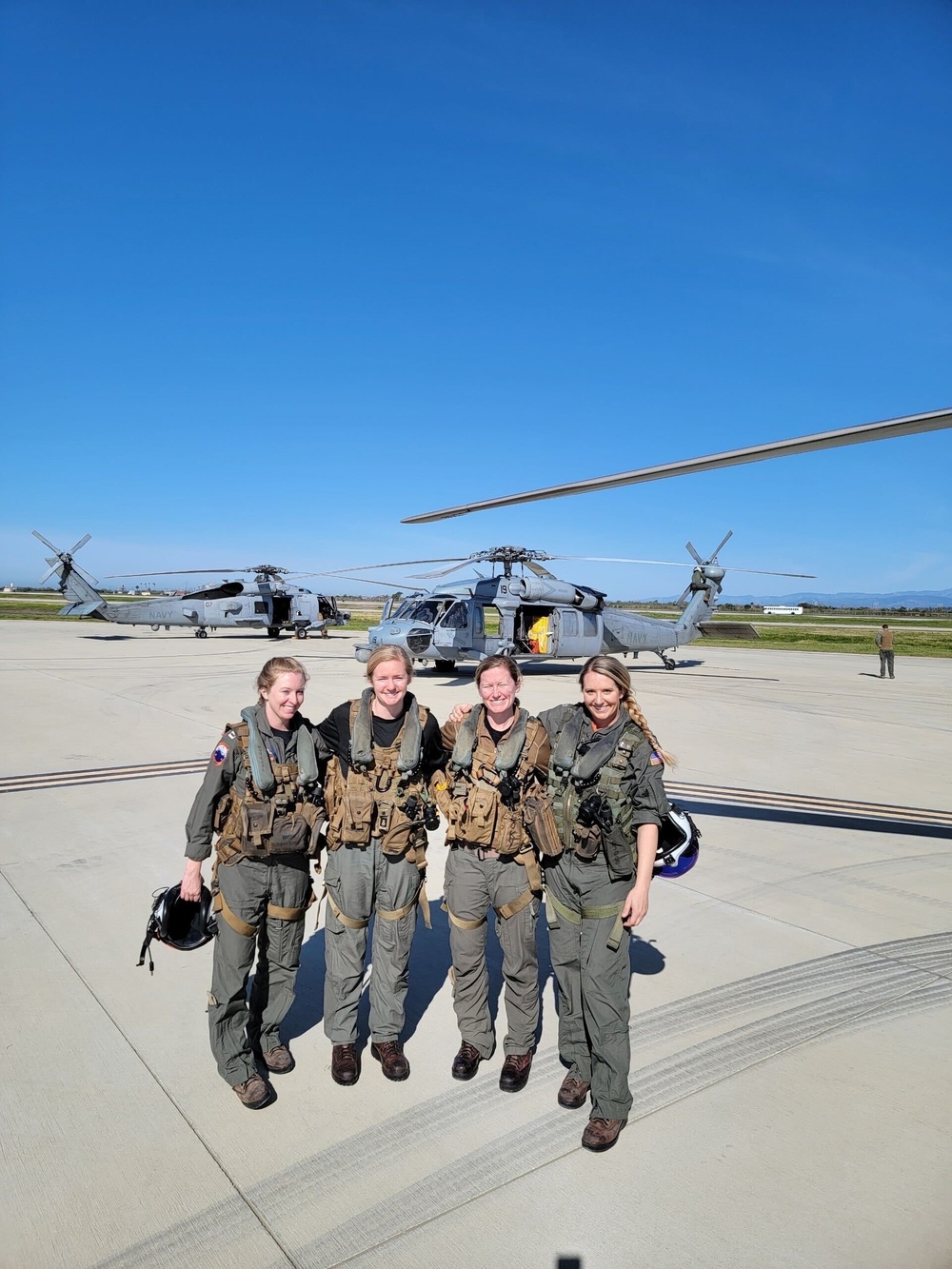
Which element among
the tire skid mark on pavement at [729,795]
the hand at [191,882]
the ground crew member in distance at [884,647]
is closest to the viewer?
the hand at [191,882]

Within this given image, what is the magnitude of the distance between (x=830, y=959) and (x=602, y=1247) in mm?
2388

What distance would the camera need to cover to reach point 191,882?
3.04m

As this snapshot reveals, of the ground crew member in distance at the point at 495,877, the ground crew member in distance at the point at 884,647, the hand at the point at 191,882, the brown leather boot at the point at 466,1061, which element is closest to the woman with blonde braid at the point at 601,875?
the ground crew member in distance at the point at 495,877

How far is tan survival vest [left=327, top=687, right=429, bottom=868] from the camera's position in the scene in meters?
3.06

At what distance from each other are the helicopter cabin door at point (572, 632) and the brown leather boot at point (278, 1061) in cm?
1493

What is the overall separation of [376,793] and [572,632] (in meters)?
15.2

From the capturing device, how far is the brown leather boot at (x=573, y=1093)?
2.93 metres

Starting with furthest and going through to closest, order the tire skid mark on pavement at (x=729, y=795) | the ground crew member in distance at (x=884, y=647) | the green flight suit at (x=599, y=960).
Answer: the ground crew member in distance at (x=884, y=647) → the tire skid mark on pavement at (x=729, y=795) → the green flight suit at (x=599, y=960)

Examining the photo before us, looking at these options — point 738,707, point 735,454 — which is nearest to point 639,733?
point 735,454

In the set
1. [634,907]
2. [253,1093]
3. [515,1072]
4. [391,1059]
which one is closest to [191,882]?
[253,1093]

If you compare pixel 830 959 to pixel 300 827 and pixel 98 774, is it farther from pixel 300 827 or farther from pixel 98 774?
pixel 98 774

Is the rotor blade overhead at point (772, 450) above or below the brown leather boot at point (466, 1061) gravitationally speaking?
above

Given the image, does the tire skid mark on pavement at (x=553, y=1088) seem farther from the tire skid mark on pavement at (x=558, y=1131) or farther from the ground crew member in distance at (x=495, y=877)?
the ground crew member in distance at (x=495, y=877)

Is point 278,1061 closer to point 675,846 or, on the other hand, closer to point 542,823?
point 542,823
